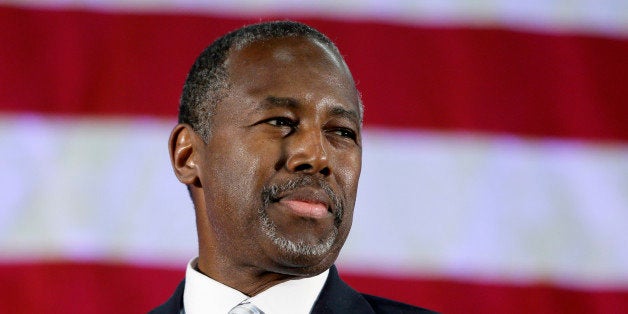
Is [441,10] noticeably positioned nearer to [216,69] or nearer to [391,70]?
[391,70]

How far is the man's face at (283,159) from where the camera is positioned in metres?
1.23

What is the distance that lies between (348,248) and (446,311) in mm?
252

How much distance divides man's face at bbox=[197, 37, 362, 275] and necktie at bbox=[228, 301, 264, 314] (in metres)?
0.06

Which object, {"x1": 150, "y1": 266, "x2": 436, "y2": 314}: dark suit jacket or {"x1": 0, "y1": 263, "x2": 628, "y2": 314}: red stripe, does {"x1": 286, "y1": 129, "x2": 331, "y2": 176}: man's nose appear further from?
{"x1": 0, "y1": 263, "x2": 628, "y2": 314}: red stripe

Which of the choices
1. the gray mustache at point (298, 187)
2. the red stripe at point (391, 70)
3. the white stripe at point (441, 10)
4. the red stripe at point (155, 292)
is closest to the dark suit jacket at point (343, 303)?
the gray mustache at point (298, 187)

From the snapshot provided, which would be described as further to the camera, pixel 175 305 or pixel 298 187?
pixel 175 305

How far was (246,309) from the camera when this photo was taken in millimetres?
1269

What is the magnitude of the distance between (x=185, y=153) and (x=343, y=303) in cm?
33

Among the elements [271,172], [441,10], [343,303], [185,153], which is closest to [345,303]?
[343,303]

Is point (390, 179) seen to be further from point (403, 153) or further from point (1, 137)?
point (1, 137)

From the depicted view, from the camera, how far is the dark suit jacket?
4.31 ft

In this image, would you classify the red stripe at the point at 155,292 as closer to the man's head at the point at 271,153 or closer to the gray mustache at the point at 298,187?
the man's head at the point at 271,153

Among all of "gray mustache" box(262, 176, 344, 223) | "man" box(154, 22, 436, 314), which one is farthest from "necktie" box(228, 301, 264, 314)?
"gray mustache" box(262, 176, 344, 223)

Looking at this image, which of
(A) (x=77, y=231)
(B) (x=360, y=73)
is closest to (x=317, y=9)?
(B) (x=360, y=73)
